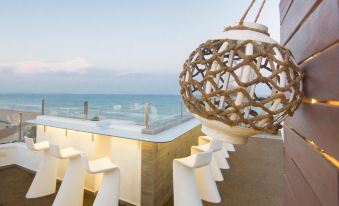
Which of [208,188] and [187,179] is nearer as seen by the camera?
[187,179]

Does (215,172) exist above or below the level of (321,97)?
below

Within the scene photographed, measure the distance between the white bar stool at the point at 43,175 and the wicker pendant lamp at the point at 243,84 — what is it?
11.4ft

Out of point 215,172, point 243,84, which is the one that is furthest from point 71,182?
point 243,84

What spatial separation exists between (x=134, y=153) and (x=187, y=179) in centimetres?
95

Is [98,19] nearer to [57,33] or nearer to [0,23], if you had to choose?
[57,33]

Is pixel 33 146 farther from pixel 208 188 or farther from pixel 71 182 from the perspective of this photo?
pixel 208 188

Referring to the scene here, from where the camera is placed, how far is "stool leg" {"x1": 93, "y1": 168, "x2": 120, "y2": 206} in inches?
87.6

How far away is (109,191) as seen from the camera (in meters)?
2.24

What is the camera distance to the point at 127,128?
3.04 metres

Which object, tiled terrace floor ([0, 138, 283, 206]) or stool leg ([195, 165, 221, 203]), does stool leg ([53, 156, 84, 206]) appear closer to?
tiled terrace floor ([0, 138, 283, 206])

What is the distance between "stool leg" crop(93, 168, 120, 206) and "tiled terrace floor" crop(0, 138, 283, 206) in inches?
31.4

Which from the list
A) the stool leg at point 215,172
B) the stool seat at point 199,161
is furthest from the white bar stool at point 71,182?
the stool leg at point 215,172

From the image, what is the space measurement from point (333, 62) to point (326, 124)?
0.12 m

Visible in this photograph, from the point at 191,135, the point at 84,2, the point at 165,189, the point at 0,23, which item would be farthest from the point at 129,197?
the point at 0,23
